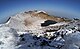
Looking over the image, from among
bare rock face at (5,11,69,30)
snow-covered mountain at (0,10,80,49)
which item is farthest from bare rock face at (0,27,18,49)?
bare rock face at (5,11,69,30)

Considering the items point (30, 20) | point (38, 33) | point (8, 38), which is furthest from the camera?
point (30, 20)

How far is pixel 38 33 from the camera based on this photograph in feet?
33.2

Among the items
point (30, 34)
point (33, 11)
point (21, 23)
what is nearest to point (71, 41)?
point (30, 34)

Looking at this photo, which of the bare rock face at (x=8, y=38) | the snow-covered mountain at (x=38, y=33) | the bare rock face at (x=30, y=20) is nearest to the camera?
the snow-covered mountain at (x=38, y=33)

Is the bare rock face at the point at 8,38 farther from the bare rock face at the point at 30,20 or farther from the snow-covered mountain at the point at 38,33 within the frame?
the bare rock face at the point at 30,20

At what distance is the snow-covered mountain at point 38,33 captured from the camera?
8.90 m

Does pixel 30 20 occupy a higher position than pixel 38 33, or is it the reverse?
pixel 30 20

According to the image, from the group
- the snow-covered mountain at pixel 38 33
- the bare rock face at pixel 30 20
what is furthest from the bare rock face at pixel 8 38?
the bare rock face at pixel 30 20

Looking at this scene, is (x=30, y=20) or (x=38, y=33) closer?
(x=38, y=33)

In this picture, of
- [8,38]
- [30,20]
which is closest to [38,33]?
[8,38]

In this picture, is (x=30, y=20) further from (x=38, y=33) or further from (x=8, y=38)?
(x=8, y=38)

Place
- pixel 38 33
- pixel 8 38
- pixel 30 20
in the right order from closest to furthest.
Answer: pixel 8 38 → pixel 38 33 → pixel 30 20

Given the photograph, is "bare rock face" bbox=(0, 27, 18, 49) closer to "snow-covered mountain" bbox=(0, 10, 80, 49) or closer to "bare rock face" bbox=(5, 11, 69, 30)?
"snow-covered mountain" bbox=(0, 10, 80, 49)

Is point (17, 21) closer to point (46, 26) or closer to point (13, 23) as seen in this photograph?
point (13, 23)
